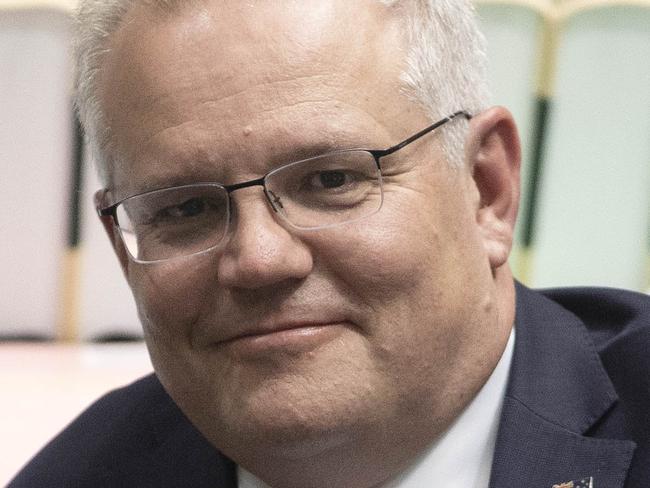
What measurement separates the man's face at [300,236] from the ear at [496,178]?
0.26 ft

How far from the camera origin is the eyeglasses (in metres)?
1.29

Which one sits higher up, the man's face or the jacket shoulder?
the man's face

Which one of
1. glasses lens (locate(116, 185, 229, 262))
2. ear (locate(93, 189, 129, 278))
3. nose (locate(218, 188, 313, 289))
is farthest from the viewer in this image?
ear (locate(93, 189, 129, 278))

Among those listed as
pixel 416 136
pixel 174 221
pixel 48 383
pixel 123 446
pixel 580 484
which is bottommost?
pixel 48 383

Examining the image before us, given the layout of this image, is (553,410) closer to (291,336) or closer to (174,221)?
(291,336)

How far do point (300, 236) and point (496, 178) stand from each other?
0.36 meters

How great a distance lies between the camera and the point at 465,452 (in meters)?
1.49

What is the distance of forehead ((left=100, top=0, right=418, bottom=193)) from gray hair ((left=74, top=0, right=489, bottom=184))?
3 centimetres

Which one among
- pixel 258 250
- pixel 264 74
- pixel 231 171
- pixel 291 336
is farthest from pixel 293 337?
pixel 264 74

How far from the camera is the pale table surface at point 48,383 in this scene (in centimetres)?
279

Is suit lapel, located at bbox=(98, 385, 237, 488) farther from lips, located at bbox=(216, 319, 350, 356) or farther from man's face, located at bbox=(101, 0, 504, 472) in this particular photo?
lips, located at bbox=(216, 319, 350, 356)

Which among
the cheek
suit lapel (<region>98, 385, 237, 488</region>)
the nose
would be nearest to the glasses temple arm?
the nose

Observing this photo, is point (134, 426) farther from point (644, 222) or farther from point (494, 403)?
point (644, 222)

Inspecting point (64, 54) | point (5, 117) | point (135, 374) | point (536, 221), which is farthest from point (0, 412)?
point (536, 221)
